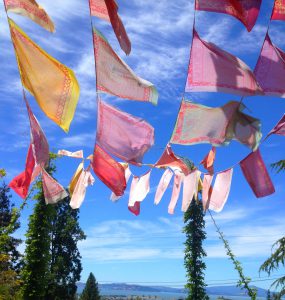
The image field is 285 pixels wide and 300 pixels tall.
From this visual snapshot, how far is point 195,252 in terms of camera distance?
2997 centimetres

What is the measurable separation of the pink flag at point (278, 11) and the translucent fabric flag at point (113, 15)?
169 centimetres

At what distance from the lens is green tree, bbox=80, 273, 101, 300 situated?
207 ft

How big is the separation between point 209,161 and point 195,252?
24230mm

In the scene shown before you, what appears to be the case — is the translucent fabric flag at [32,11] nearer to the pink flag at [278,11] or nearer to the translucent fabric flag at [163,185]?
the pink flag at [278,11]

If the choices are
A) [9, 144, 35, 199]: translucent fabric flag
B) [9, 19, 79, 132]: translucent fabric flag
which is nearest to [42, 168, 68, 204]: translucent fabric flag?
[9, 144, 35, 199]: translucent fabric flag

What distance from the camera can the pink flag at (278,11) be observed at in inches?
186

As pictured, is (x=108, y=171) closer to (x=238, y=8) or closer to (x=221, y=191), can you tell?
(x=221, y=191)

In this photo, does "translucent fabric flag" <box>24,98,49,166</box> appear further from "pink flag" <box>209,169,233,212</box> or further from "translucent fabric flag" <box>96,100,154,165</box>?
"pink flag" <box>209,169,233,212</box>

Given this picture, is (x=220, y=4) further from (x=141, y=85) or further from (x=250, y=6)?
(x=141, y=85)

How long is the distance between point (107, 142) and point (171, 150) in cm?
232

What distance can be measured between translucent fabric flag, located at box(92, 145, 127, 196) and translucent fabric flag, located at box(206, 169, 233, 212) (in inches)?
73.8

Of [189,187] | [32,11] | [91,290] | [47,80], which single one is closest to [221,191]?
[189,187]

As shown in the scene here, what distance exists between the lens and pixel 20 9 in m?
4.00

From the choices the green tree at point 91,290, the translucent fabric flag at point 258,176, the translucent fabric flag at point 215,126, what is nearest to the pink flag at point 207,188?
the translucent fabric flag at point 258,176
